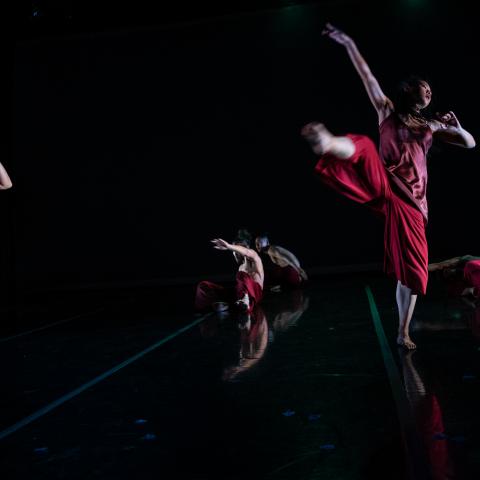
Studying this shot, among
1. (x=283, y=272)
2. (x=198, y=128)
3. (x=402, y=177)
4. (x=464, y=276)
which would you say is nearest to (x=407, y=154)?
(x=402, y=177)

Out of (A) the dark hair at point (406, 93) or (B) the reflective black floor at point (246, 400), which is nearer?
(B) the reflective black floor at point (246, 400)

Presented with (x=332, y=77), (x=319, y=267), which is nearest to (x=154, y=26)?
(x=332, y=77)

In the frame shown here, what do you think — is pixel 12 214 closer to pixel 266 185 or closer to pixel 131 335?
pixel 266 185

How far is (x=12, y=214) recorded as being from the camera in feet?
31.0

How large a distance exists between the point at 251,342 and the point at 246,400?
1.20 meters

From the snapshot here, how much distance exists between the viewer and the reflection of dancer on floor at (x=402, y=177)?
258 cm

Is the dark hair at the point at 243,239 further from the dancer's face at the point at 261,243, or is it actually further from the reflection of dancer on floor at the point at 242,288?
the dancer's face at the point at 261,243

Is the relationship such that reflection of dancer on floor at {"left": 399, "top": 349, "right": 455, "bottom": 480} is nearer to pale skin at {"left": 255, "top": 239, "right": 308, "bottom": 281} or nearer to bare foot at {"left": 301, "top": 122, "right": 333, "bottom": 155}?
bare foot at {"left": 301, "top": 122, "right": 333, "bottom": 155}

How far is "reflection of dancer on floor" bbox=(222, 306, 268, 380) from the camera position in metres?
2.74

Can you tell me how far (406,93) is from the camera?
278 cm

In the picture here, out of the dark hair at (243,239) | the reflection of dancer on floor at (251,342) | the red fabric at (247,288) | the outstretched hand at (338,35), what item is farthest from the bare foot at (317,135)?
the dark hair at (243,239)

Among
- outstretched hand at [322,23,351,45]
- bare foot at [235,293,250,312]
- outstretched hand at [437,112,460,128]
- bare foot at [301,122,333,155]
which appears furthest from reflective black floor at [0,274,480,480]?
outstretched hand at [322,23,351,45]

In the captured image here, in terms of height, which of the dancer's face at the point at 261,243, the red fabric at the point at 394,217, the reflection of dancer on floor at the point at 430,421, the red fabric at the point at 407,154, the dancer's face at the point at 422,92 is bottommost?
the reflection of dancer on floor at the point at 430,421

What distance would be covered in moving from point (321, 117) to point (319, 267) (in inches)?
87.4
